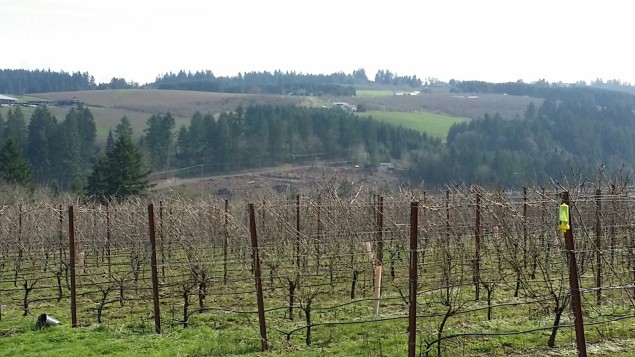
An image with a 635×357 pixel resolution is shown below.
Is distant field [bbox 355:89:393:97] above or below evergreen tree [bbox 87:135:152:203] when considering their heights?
above

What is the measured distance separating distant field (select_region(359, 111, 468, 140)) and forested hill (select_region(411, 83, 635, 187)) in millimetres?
3023

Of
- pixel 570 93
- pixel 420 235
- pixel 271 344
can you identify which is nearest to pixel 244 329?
pixel 271 344

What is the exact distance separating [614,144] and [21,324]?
5943 centimetres

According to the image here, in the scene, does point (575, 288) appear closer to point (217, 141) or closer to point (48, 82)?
point (217, 141)

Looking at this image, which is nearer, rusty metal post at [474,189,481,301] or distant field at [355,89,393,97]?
rusty metal post at [474,189,481,301]

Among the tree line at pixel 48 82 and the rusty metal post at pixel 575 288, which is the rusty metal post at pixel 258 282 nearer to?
the rusty metal post at pixel 575 288

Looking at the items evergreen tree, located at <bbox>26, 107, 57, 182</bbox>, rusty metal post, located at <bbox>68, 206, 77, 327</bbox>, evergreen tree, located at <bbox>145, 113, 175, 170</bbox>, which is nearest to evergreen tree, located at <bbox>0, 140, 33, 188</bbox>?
evergreen tree, located at <bbox>26, 107, 57, 182</bbox>

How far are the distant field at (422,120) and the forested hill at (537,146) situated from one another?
302 cm

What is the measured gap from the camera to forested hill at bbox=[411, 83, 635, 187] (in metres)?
49.5

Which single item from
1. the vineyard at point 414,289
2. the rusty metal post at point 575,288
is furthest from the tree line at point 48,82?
the rusty metal post at point 575,288

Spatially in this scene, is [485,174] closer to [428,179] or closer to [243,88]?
[428,179]

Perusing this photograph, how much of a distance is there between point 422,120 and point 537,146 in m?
17.9

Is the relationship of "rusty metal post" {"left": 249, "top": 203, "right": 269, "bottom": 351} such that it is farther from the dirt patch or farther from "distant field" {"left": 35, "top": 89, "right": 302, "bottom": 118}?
"distant field" {"left": 35, "top": 89, "right": 302, "bottom": 118}

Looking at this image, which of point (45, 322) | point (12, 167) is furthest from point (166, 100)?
point (45, 322)
